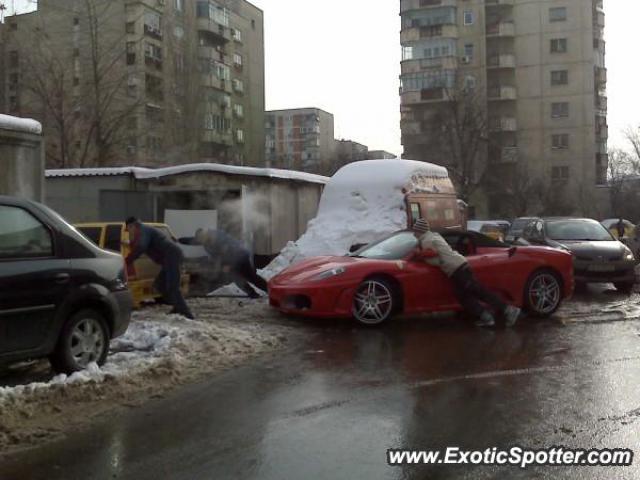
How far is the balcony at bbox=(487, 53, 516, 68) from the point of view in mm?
58781

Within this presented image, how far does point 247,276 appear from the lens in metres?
11.3

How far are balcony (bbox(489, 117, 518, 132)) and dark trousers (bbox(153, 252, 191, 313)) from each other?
53.1 m

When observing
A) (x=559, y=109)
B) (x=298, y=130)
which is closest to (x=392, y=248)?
(x=559, y=109)

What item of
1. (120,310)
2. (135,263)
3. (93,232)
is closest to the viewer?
(120,310)

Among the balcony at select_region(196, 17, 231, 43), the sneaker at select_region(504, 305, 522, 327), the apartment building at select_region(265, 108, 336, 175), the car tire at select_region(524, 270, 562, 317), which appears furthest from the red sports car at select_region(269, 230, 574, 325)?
the apartment building at select_region(265, 108, 336, 175)

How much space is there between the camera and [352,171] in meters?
13.7

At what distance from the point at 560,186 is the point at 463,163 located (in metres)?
11.9

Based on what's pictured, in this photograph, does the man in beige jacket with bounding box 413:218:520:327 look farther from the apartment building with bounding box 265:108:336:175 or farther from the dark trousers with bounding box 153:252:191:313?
the apartment building with bounding box 265:108:336:175

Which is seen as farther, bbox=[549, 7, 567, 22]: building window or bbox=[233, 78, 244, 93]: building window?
bbox=[233, 78, 244, 93]: building window

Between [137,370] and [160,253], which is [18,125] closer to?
[160,253]

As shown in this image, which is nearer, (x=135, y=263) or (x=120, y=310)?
(x=120, y=310)

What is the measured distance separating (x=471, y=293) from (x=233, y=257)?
14.2 feet

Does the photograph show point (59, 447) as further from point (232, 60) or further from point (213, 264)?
point (232, 60)

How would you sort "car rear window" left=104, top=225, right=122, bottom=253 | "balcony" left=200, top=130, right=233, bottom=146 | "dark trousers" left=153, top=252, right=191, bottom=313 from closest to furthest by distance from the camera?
"dark trousers" left=153, top=252, right=191, bottom=313 < "car rear window" left=104, top=225, right=122, bottom=253 < "balcony" left=200, top=130, right=233, bottom=146
